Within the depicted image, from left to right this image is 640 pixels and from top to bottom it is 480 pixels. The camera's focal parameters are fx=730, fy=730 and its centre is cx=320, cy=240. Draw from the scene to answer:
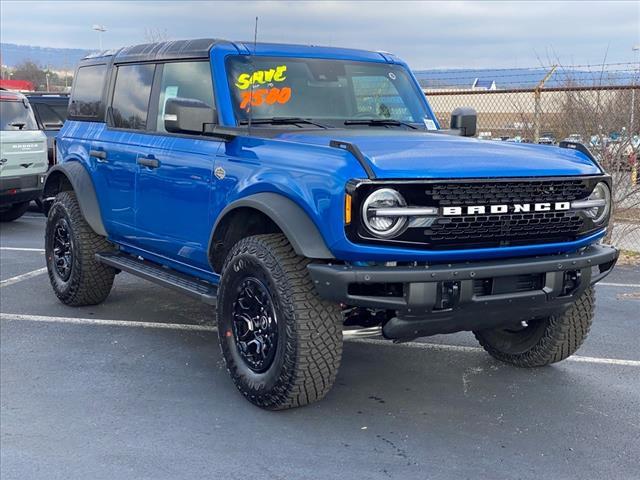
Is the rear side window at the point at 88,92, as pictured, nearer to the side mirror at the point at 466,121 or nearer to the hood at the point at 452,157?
the hood at the point at 452,157

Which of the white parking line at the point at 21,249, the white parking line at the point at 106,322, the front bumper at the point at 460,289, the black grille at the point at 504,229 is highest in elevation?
the black grille at the point at 504,229

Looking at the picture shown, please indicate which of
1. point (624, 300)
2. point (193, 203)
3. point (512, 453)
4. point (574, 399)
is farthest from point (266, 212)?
point (624, 300)

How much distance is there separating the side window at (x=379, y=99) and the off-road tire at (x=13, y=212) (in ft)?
27.1

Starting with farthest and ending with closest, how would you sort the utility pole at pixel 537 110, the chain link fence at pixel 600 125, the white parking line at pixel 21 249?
1. the utility pole at pixel 537 110
2. the white parking line at pixel 21 249
3. the chain link fence at pixel 600 125

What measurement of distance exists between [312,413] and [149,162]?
6.88 ft

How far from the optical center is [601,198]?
4070 mm

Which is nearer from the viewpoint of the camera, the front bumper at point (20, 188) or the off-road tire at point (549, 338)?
the off-road tire at point (549, 338)

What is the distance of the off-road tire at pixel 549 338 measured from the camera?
4434 millimetres

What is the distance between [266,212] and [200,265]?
1.14 meters

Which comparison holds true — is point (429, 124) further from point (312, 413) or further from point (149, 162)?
point (312, 413)

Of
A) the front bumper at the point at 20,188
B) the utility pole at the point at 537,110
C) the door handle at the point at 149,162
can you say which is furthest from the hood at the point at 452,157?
the front bumper at the point at 20,188

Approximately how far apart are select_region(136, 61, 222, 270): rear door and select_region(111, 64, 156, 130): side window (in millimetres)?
124

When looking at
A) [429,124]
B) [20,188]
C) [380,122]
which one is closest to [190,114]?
[380,122]

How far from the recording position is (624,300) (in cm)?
671
